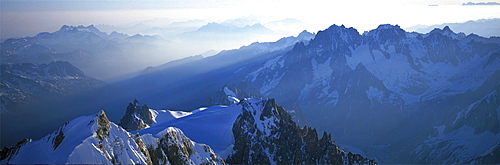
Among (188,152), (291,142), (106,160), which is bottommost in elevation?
(291,142)

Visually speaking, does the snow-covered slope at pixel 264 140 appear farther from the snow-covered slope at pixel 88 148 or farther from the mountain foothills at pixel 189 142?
the snow-covered slope at pixel 88 148

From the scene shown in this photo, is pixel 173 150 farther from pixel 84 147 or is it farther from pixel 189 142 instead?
pixel 84 147

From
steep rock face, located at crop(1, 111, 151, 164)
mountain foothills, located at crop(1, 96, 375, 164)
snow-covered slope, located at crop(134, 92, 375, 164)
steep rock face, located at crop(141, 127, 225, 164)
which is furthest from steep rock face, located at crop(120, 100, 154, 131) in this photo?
steep rock face, located at crop(1, 111, 151, 164)

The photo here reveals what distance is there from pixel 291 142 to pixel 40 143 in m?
85.7

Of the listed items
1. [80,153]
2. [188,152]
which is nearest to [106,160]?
[80,153]

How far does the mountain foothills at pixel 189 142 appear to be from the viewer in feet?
197

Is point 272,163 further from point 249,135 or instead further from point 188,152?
point 188,152

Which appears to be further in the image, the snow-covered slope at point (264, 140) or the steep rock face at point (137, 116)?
the steep rock face at point (137, 116)

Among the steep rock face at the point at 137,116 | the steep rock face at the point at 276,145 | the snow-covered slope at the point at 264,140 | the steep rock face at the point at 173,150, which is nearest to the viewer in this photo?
the steep rock face at the point at 173,150

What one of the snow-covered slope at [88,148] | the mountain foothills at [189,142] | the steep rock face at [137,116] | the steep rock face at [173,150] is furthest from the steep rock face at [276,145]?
the steep rock face at [137,116]

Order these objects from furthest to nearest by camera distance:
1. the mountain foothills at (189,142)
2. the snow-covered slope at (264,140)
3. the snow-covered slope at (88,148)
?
the snow-covered slope at (264,140) → the mountain foothills at (189,142) → the snow-covered slope at (88,148)

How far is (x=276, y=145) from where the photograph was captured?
124m

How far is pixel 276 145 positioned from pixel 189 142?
1809 inches

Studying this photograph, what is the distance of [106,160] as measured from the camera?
58.2 metres
